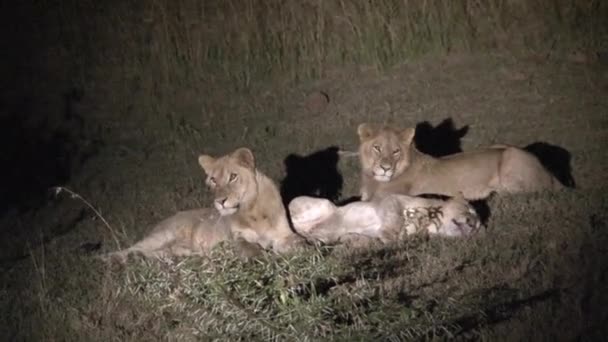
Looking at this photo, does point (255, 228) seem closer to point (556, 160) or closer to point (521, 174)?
point (521, 174)

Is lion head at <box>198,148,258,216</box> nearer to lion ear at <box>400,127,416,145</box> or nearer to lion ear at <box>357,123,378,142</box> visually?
lion ear at <box>357,123,378,142</box>

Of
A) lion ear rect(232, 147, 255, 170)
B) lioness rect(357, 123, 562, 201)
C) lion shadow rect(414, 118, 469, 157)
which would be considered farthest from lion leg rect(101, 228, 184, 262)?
lion shadow rect(414, 118, 469, 157)

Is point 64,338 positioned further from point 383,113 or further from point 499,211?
point 383,113

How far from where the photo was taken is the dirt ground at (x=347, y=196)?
5.99 meters

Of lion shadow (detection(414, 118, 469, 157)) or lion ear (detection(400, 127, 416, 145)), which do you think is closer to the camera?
lion ear (detection(400, 127, 416, 145))

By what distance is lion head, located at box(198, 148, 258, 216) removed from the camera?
768 centimetres

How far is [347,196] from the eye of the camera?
9969mm

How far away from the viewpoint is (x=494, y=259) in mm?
7012

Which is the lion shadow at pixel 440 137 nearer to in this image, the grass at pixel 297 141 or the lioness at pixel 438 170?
the grass at pixel 297 141

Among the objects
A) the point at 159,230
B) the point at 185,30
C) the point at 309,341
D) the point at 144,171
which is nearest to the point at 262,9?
the point at 185,30

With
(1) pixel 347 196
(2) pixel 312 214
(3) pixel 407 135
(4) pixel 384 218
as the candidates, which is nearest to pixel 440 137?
(1) pixel 347 196

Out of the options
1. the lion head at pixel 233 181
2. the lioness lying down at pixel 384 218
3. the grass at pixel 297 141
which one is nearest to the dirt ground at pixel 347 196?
the grass at pixel 297 141

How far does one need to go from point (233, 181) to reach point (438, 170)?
74.5 inches

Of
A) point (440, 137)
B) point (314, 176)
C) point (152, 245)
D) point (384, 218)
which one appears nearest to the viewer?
point (384, 218)
